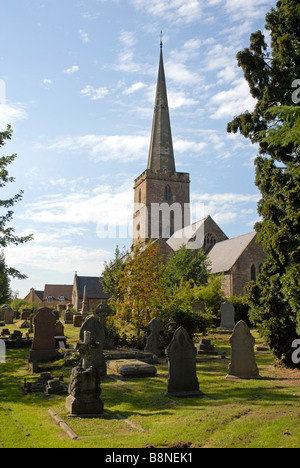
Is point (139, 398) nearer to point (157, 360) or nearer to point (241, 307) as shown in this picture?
point (157, 360)

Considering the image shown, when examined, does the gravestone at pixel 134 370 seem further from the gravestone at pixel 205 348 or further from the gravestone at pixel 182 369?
the gravestone at pixel 205 348

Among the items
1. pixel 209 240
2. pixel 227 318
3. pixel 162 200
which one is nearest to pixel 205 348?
pixel 227 318

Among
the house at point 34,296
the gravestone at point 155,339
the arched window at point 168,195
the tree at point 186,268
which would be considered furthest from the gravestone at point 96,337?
the house at point 34,296

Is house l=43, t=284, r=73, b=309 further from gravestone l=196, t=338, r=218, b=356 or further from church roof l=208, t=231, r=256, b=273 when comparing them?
gravestone l=196, t=338, r=218, b=356

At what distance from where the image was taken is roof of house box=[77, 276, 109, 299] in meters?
57.2

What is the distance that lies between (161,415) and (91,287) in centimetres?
5378

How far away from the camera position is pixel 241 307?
26500 millimetres

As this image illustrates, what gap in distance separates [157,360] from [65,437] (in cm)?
785

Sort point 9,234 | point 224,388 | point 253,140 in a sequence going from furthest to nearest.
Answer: point 9,234, point 253,140, point 224,388

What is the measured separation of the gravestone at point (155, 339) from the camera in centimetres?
1416

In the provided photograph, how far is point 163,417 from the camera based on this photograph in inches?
256

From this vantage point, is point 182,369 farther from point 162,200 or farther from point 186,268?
point 162,200

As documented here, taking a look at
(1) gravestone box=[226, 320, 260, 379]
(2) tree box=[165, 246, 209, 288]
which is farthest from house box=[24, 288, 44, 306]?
(1) gravestone box=[226, 320, 260, 379]
